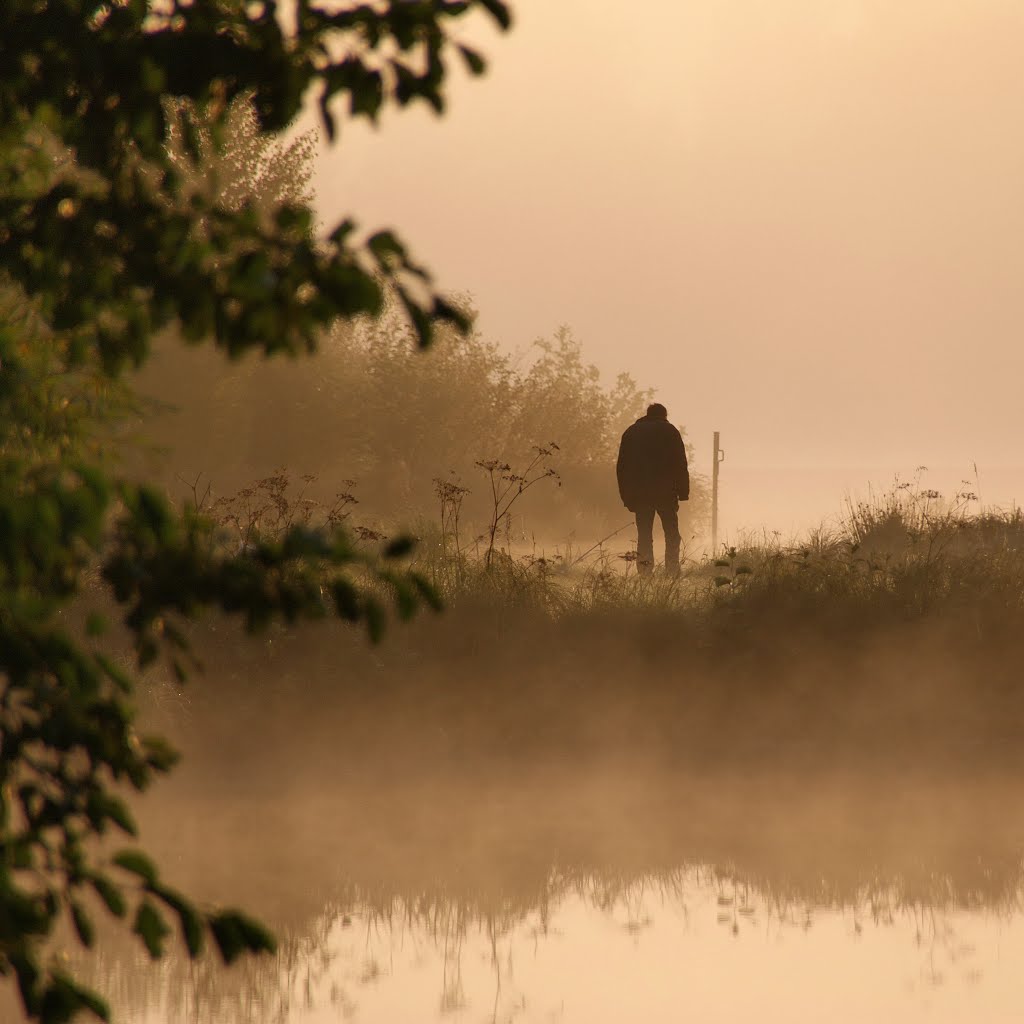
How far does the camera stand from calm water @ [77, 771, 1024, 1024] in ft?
22.0

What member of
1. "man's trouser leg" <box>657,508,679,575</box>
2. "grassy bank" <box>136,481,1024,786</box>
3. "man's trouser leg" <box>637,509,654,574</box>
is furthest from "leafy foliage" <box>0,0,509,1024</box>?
"man's trouser leg" <box>637,509,654,574</box>

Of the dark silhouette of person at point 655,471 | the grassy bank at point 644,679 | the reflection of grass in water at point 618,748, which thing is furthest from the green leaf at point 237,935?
the dark silhouette of person at point 655,471

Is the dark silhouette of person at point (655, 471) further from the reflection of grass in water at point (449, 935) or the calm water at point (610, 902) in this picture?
the reflection of grass in water at point (449, 935)

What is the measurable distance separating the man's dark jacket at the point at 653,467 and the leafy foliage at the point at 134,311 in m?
14.3

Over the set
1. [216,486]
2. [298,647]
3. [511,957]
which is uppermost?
[216,486]

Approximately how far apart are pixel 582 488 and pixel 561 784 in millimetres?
20233

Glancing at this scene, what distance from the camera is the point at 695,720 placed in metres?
11.4

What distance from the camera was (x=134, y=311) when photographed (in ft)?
10.5

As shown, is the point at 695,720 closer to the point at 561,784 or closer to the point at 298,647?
the point at 561,784

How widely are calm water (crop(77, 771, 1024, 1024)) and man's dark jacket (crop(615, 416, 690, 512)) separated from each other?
727 cm

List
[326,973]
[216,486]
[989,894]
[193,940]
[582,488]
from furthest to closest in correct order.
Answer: [582,488] → [216,486] → [989,894] → [326,973] → [193,940]

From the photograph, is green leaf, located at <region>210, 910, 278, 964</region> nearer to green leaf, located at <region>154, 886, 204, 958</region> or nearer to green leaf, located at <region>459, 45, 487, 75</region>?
green leaf, located at <region>154, 886, 204, 958</region>

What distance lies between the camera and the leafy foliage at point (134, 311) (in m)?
2.72

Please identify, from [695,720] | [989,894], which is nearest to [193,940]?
[989,894]
